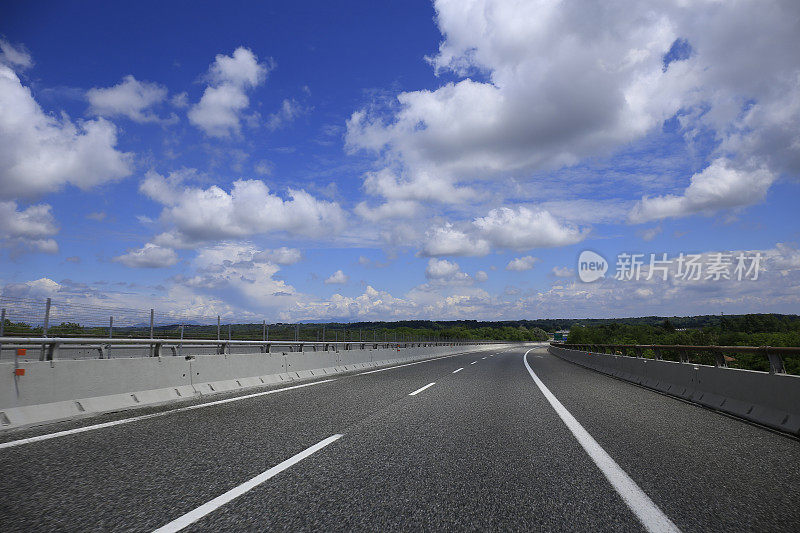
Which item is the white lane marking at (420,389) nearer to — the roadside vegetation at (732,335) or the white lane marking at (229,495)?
the white lane marking at (229,495)

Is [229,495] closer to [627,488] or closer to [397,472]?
[397,472]

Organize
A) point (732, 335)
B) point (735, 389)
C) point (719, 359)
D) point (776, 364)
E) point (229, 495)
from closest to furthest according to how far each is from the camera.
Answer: point (229, 495), point (776, 364), point (735, 389), point (719, 359), point (732, 335)

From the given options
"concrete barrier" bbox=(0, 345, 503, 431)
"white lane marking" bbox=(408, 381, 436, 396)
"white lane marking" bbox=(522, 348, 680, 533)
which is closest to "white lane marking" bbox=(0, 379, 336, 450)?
"concrete barrier" bbox=(0, 345, 503, 431)

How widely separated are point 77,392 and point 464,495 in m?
6.57

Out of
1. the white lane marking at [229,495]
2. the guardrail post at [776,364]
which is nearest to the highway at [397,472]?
the white lane marking at [229,495]

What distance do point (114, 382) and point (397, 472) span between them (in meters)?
6.00

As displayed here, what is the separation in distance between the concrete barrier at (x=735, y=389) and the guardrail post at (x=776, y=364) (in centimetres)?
14

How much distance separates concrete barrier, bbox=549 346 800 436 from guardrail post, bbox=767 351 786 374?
138 millimetres

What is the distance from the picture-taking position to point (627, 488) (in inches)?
176

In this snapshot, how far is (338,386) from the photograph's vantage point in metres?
13.4

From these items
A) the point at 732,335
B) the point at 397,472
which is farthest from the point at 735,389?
the point at 732,335

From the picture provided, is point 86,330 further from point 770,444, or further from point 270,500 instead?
point 770,444

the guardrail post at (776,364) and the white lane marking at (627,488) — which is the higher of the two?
the guardrail post at (776,364)

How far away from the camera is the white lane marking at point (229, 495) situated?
3528 millimetres
